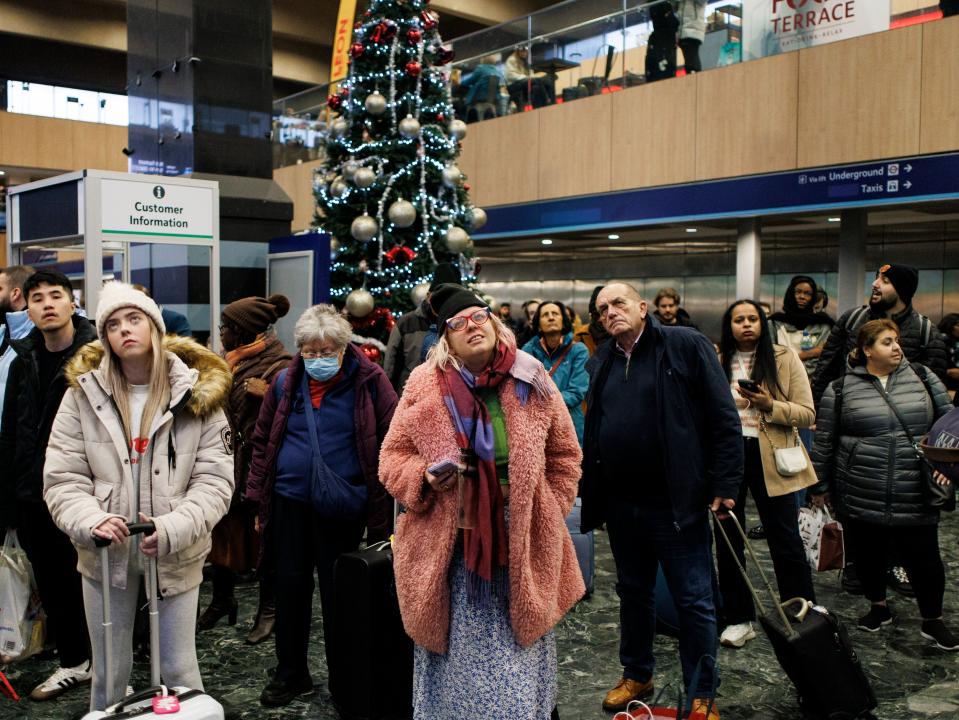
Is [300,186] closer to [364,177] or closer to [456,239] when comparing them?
[364,177]

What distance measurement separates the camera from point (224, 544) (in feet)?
15.9

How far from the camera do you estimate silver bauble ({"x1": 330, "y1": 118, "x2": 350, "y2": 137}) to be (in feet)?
28.4

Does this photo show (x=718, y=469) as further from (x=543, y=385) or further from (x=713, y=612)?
(x=543, y=385)

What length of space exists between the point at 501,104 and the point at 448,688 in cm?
1152

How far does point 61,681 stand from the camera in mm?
3979

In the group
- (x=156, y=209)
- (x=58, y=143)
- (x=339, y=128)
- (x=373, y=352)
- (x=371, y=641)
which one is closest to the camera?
(x=371, y=641)

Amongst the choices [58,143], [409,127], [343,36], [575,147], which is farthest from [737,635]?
[58,143]

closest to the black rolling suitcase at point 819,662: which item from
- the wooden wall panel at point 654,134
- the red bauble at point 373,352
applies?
the red bauble at point 373,352

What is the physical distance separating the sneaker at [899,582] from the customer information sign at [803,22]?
602 centimetres

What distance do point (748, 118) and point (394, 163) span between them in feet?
14.2

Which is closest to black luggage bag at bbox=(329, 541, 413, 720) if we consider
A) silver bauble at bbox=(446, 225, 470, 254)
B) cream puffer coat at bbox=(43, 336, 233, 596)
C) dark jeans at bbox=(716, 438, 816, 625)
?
cream puffer coat at bbox=(43, 336, 233, 596)

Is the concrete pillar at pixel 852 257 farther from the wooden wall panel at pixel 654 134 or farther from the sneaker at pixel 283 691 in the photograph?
the sneaker at pixel 283 691

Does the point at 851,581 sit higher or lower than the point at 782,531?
lower

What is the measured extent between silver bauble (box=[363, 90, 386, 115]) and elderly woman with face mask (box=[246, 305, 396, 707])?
4.82 meters
